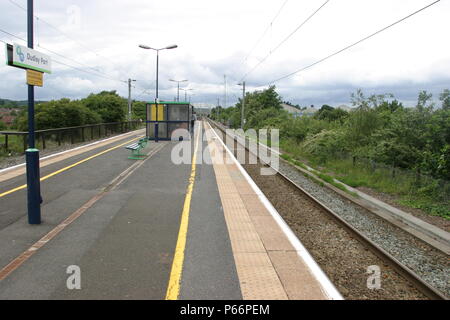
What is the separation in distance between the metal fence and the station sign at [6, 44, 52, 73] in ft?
32.6

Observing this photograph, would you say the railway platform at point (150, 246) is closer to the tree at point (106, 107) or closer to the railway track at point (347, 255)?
the railway track at point (347, 255)

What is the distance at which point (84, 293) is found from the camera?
13.6 ft

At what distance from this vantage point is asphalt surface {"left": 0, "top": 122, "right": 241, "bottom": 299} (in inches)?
170

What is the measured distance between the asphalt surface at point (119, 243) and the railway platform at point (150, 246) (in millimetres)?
15

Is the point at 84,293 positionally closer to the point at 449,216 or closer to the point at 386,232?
the point at 386,232

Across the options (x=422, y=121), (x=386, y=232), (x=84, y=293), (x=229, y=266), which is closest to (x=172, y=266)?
(x=229, y=266)

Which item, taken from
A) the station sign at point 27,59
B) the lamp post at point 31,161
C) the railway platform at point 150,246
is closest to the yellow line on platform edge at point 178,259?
the railway platform at point 150,246

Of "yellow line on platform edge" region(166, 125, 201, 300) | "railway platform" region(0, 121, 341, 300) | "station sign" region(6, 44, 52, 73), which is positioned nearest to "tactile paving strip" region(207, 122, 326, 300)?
"railway platform" region(0, 121, 341, 300)

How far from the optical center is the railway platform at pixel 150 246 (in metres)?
4.34

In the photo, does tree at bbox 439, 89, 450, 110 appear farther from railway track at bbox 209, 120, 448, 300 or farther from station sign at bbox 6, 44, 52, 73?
station sign at bbox 6, 44, 52, 73

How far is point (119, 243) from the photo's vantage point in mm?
5832

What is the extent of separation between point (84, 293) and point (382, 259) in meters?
4.56

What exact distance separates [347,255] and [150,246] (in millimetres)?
3305

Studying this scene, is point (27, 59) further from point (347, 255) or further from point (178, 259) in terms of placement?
point (347, 255)
